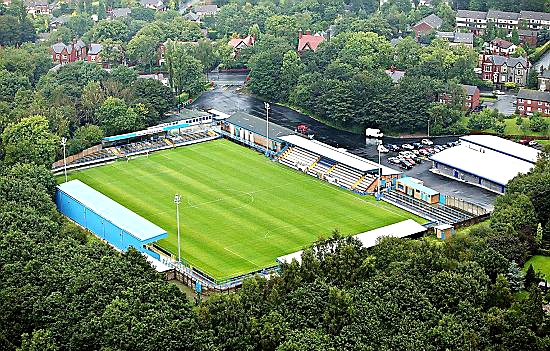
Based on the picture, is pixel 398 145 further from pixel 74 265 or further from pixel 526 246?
pixel 74 265

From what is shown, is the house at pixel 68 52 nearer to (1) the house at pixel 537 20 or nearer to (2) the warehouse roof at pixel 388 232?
(1) the house at pixel 537 20

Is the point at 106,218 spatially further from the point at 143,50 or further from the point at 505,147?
the point at 143,50

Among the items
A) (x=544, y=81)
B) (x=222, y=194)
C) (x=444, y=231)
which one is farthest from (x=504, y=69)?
(x=222, y=194)

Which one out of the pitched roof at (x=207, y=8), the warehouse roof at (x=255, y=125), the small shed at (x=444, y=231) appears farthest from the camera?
the pitched roof at (x=207, y=8)

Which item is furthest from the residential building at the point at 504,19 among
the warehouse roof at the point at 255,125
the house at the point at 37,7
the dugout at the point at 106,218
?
the dugout at the point at 106,218

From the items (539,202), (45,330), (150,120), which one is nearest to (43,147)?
(150,120)

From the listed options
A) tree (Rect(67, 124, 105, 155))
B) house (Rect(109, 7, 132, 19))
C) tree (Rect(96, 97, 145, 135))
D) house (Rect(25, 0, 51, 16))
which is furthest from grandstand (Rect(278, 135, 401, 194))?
house (Rect(25, 0, 51, 16))
